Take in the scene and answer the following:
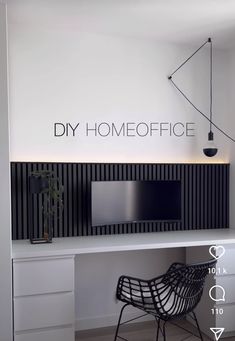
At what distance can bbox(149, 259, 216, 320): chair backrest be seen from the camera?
2826mm

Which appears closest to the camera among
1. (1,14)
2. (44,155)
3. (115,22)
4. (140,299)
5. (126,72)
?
(1,14)

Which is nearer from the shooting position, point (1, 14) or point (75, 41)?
point (1, 14)

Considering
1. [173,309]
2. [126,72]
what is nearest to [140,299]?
[173,309]

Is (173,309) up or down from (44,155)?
down

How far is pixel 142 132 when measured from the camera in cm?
382

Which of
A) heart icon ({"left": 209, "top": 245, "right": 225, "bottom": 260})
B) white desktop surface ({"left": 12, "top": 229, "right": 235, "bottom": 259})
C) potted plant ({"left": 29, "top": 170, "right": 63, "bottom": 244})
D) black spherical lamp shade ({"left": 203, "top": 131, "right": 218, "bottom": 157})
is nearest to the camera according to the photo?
white desktop surface ({"left": 12, "top": 229, "right": 235, "bottom": 259})

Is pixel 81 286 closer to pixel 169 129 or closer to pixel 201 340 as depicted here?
pixel 201 340

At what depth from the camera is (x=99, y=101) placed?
3.68m

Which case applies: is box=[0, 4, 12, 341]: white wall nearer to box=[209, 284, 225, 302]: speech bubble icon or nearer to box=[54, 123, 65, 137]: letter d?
box=[54, 123, 65, 137]: letter d

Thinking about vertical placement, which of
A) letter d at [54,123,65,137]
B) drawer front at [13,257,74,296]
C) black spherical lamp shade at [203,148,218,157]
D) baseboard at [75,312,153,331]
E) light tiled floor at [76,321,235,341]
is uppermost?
letter d at [54,123,65,137]

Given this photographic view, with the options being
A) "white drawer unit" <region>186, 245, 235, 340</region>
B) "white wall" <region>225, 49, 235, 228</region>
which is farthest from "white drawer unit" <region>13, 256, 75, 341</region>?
"white wall" <region>225, 49, 235, 228</region>

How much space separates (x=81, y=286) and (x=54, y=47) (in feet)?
7.04

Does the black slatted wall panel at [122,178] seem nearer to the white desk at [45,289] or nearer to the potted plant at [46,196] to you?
the potted plant at [46,196]

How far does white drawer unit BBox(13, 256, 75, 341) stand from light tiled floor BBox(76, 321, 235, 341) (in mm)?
513
